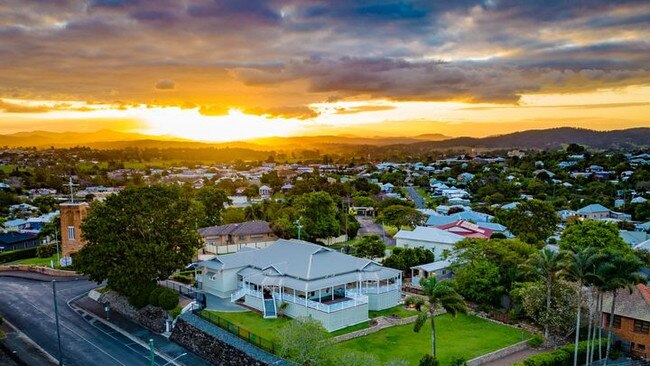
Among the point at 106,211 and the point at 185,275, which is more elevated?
the point at 106,211

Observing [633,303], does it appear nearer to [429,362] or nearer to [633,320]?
[633,320]

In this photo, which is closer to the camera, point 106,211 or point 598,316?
point 598,316

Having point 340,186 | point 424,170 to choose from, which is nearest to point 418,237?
point 340,186

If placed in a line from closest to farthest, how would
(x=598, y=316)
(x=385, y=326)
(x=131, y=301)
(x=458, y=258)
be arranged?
(x=598, y=316)
(x=385, y=326)
(x=131, y=301)
(x=458, y=258)

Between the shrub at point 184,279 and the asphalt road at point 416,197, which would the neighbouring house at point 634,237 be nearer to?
the asphalt road at point 416,197

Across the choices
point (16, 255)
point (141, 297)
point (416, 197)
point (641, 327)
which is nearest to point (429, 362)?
point (641, 327)

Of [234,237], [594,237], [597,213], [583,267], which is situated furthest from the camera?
[597,213]

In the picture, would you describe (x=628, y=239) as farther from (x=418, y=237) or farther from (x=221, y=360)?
(x=221, y=360)

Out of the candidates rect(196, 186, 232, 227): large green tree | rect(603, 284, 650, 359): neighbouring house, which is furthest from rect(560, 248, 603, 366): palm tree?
rect(196, 186, 232, 227): large green tree

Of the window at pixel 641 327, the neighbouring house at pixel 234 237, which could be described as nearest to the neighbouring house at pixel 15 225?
the neighbouring house at pixel 234 237
